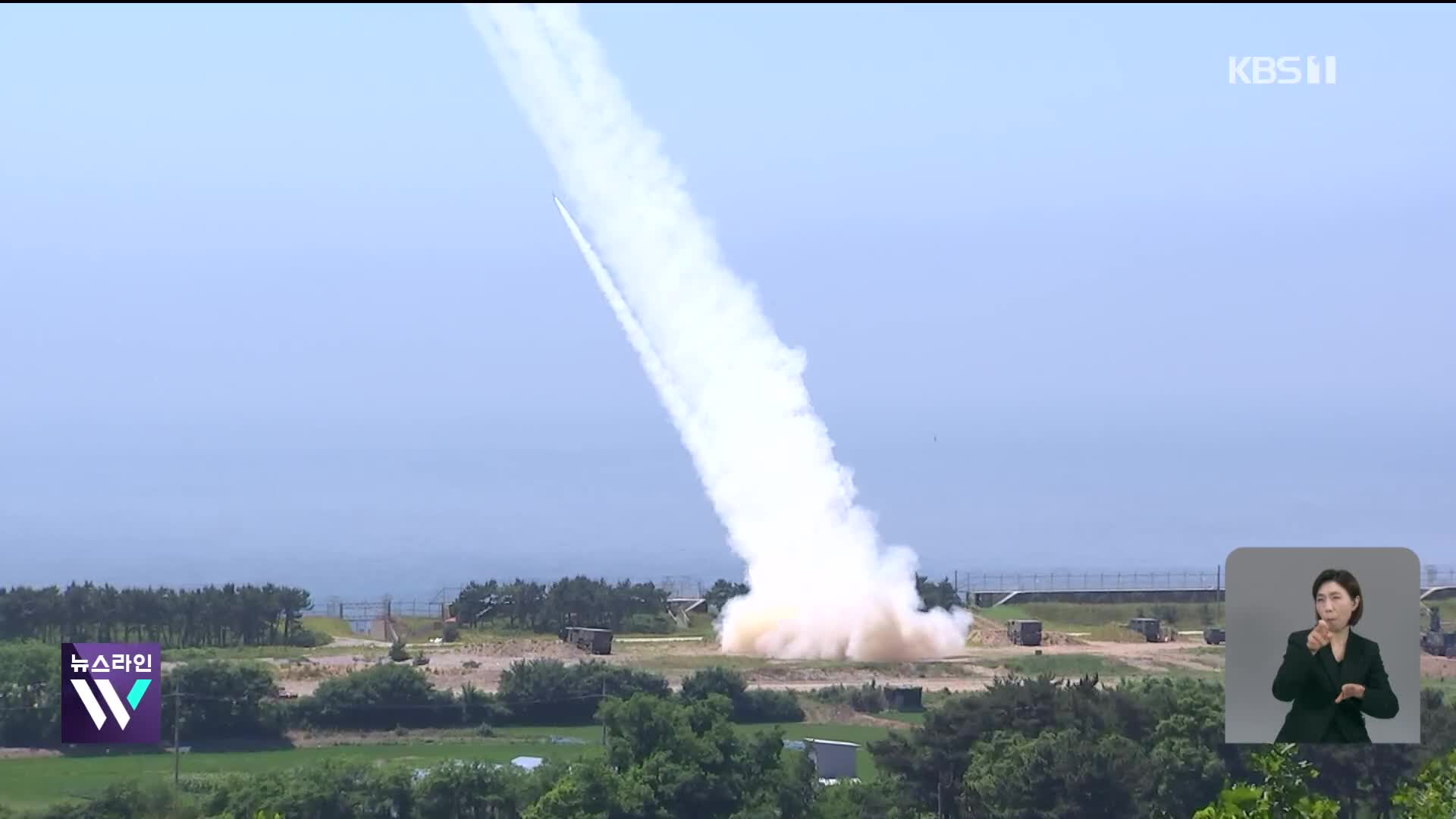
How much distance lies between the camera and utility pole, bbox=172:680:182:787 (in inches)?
2140

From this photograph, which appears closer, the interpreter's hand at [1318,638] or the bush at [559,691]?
the interpreter's hand at [1318,638]

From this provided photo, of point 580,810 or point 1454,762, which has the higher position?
point 1454,762

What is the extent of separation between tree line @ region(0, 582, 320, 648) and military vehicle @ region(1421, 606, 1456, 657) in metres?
46.7

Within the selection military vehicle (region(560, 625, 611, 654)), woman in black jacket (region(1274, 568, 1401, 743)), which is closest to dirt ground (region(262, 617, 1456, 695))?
military vehicle (region(560, 625, 611, 654))

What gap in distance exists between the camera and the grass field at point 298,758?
5228 cm

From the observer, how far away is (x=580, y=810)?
144ft

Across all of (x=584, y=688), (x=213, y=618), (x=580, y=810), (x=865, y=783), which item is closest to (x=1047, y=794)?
(x=865, y=783)

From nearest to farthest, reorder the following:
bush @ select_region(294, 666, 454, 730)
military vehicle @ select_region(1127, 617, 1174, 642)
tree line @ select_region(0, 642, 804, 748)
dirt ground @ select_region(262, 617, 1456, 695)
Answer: tree line @ select_region(0, 642, 804, 748)
bush @ select_region(294, 666, 454, 730)
dirt ground @ select_region(262, 617, 1456, 695)
military vehicle @ select_region(1127, 617, 1174, 642)

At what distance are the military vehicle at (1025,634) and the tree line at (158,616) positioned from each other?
2984 centimetres

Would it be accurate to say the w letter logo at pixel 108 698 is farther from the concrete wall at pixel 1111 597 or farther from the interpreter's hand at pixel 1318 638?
the concrete wall at pixel 1111 597

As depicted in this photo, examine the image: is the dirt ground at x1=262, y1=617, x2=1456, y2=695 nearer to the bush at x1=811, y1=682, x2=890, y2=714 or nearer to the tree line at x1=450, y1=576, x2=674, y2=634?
the bush at x1=811, y1=682, x2=890, y2=714

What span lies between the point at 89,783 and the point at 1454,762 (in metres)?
41.6

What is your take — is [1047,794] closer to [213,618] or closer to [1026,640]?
[1026,640]

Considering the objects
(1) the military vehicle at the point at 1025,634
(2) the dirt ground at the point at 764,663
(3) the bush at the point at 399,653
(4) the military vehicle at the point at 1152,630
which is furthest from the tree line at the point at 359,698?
(4) the military vehicle at the point at 1152,630
